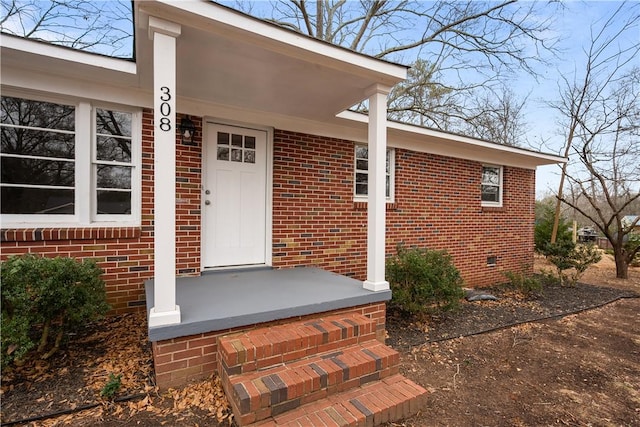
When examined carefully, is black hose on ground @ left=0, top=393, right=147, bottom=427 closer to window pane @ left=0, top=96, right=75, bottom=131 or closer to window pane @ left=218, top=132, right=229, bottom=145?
window pane @ left=0, top=96, right=75, bottom=131

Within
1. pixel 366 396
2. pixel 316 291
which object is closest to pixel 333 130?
pixel 316 291

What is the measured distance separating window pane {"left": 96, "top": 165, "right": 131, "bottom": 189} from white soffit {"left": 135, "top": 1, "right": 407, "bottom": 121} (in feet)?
3.22

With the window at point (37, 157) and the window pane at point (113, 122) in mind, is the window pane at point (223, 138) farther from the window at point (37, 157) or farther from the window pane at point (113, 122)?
the window at point (37, 157)

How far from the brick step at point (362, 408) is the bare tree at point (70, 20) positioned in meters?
7.61

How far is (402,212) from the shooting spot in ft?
18.4

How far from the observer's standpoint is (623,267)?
7922mm

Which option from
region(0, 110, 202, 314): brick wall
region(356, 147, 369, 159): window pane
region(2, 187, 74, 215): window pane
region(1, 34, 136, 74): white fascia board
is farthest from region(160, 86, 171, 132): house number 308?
region(356, 147, 369, 159): window pane

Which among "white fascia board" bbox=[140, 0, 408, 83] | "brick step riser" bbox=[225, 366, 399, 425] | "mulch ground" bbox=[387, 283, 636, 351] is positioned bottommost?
"mulch ground" bbox=[387, 283, 636, 351]

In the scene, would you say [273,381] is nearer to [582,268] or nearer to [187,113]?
[187,113]

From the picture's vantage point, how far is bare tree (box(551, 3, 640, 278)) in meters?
7.82

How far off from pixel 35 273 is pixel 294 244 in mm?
2831

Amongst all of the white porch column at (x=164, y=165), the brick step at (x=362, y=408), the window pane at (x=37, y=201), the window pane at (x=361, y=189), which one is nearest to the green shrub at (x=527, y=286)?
the window pane at (x=361, y=189)

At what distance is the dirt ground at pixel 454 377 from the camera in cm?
207

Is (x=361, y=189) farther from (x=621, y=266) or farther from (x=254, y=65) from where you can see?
(x=621, y=266)
